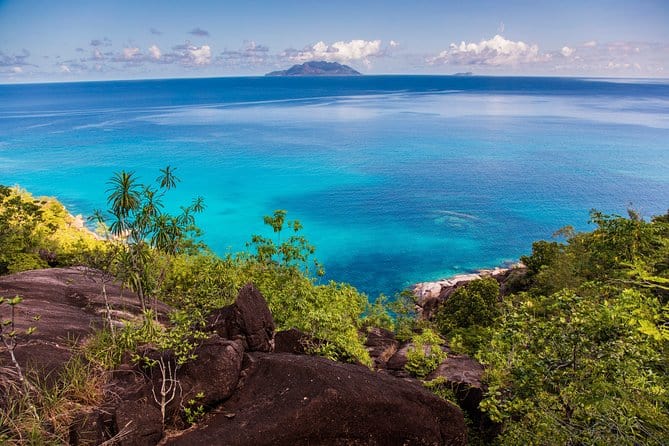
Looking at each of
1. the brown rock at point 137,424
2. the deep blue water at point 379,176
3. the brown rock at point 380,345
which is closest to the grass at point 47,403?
the brown rock at point 137,424

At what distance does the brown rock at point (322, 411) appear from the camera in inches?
407

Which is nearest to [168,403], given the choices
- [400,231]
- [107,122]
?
[400,231]

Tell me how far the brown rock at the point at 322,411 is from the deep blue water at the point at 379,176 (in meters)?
31.7

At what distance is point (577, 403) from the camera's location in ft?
34.4

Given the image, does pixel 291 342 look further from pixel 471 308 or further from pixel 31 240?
pixel 31 240

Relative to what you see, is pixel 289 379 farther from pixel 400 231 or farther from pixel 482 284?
pixel 400 231

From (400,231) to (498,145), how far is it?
67.1 metres

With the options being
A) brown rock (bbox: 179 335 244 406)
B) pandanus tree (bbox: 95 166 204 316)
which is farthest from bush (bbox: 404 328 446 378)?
pandanus tree (bbox: 95 166 204 316)

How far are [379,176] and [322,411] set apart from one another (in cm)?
7968

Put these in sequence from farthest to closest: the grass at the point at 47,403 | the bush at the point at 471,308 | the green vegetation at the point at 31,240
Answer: the bush at the point at 471,308 < the green vegetation at the point at 31,240 < the grass at the point at 47,403

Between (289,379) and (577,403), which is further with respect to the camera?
(289,379)

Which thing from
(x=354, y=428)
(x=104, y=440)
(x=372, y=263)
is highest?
(x=104, y=440)

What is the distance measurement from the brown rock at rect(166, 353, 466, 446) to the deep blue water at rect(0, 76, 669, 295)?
31719 millimetres

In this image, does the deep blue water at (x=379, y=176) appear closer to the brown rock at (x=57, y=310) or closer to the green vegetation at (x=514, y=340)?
the brown rock at (x=57, y=310)
